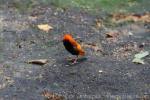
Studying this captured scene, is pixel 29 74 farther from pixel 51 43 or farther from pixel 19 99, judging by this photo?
pixel 51 43

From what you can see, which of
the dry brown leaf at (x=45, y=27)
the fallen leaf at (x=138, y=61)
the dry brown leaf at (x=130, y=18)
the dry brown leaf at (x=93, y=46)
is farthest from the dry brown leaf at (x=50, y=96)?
the dry brown leaf at (x=130, y=18)

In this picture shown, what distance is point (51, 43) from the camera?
8648 mm

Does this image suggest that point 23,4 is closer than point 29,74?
No

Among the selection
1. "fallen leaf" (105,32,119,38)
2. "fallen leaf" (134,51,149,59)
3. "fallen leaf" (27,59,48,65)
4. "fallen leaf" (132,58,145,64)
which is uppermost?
"fallen leaf" (105,32,119,38)

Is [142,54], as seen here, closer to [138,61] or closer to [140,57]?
[140,57]

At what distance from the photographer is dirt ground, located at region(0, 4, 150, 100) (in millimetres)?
6805

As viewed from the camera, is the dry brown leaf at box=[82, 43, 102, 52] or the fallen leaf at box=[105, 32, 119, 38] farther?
the fallen leaf at box=[105, 32, 119, 38]

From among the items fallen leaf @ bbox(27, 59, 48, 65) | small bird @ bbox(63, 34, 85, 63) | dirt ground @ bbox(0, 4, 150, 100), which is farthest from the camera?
fallen leaf @ bbox(27, 59, 48, 65)

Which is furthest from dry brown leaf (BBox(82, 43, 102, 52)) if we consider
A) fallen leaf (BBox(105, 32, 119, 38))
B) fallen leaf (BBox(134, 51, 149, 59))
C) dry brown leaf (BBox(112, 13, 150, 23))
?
Answer: dry brown leaf (BBox(112, 13, 150, 23))

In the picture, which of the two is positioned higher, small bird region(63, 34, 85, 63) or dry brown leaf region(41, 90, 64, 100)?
small bird region(63, 34, 85, 63)

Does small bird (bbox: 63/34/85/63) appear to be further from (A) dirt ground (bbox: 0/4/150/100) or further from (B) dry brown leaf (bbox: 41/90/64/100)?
(B) dry brown leaf (bbox: 41/90/64/100)

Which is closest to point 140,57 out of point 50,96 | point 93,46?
point 93,46

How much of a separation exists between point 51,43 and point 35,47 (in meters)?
0.34

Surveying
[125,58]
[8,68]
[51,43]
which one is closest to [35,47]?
[51,43]
